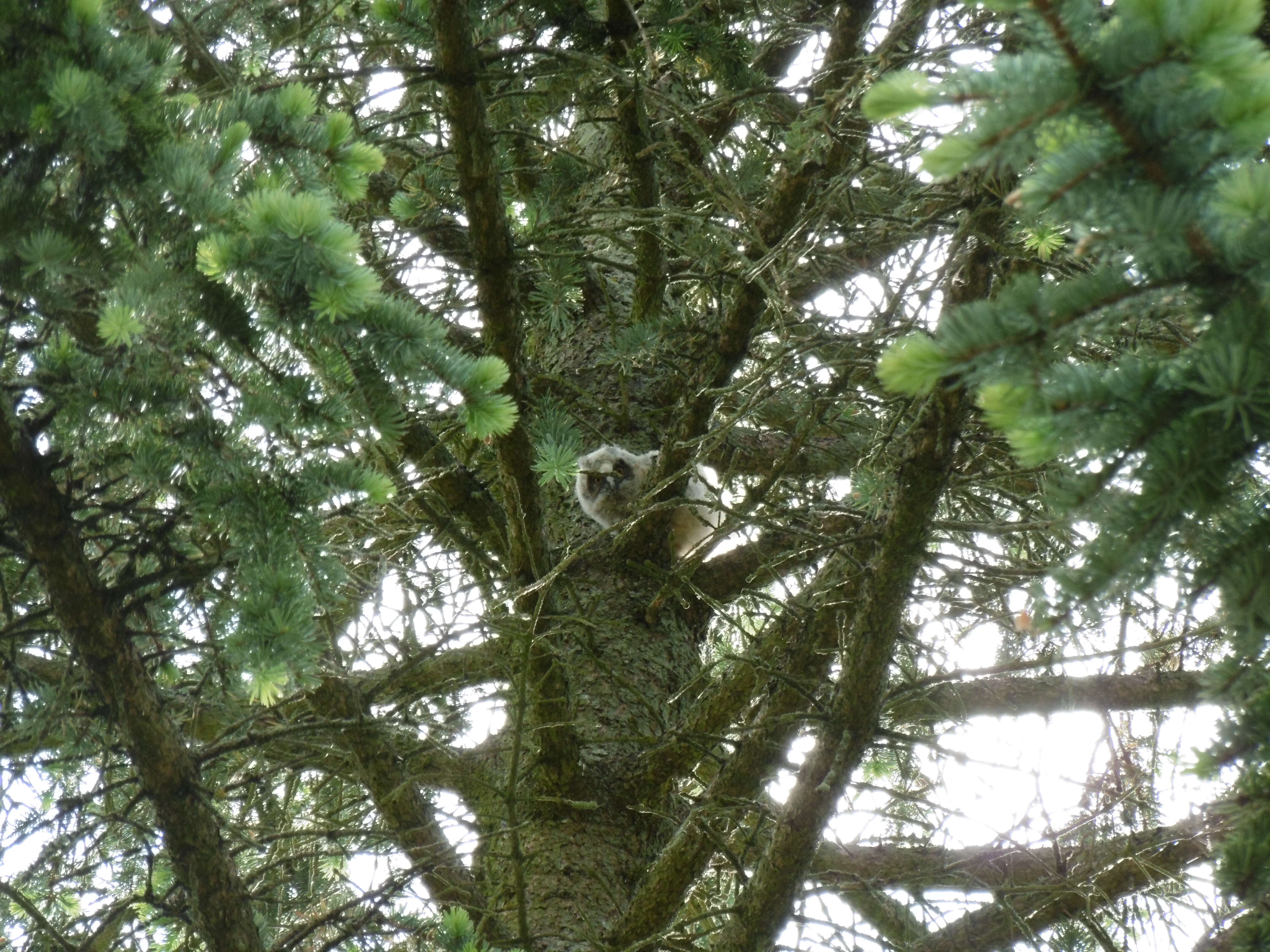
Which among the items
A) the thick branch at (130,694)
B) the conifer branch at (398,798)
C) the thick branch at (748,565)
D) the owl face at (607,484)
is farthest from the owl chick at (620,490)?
the thick branch at (130,694)

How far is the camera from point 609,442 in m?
3.73

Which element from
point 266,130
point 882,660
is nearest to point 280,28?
point 266,130

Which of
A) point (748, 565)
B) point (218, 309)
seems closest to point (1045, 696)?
point (748, 565)

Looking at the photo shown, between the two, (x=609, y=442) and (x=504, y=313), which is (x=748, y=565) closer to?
(x=609, y=442)

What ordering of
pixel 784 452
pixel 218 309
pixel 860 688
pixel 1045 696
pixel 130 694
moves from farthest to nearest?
pixel 784 452, pixel 1045 696, pixel 860 688, pixel 130 694, pixel 218 309

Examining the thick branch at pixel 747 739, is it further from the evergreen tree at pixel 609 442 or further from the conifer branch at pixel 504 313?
the conifer branch at pixel 504 313

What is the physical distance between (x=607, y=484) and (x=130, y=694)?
3.09 meters

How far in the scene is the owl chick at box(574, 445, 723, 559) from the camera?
441cm

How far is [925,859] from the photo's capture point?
3369mm

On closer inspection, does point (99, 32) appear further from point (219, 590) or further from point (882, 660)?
point (882, 660)

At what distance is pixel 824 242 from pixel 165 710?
96.0 inches

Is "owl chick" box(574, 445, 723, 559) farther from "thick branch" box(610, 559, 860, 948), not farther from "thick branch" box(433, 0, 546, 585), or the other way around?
"thick branch" box(433, 0, 546, 585)

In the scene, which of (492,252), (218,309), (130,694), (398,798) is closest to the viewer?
(218,309)

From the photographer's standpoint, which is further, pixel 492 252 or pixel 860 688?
pixel 492 252
